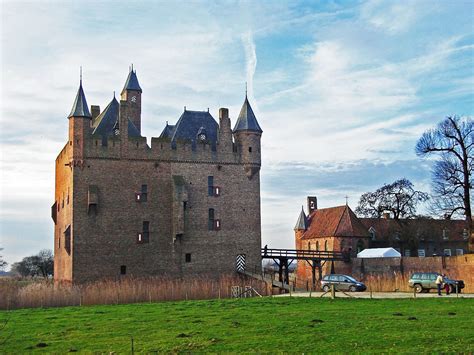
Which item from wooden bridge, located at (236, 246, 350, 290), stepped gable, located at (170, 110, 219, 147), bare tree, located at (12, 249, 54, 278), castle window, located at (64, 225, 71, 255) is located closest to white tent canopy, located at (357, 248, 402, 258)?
wooden bridge, located at (236, 246, 350, 290)

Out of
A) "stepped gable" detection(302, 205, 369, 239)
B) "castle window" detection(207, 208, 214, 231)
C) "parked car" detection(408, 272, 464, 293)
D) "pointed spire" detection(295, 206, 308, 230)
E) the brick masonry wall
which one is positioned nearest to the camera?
"parked car" detection(408, 272, 464, 293)

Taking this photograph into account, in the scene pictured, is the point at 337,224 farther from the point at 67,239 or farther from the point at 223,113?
the point at 67,239

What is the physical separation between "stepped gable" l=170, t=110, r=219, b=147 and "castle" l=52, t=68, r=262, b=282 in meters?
0.06

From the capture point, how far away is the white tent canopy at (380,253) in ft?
149

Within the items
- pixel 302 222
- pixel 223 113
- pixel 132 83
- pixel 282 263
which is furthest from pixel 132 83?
pixel 302 222

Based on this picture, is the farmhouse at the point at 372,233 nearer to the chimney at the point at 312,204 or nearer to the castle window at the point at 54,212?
the chimney at the point at 312,204

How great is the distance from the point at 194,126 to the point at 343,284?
14.4m

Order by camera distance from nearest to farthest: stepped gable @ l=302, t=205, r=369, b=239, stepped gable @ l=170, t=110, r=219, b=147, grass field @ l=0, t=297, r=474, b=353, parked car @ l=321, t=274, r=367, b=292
Result: grass field @ l=0, t=297, r=474, b=353 → parked car @ l=321, t=274, r=367, b=292 → stepped gable @ l=170, t=110, r=219, b=147 → stepped gable @ l=302, t=205, r=369, b=239

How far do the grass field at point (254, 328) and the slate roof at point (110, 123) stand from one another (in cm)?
1718

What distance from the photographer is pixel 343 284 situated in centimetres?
3375

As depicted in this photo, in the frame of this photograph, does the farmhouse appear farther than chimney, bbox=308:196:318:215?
No

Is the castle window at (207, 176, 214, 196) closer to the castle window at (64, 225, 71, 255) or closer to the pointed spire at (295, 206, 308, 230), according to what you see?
the castle window at (64, 225, 71, 255)

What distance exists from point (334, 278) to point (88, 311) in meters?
15.7

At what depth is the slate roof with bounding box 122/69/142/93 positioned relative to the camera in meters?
41.1
